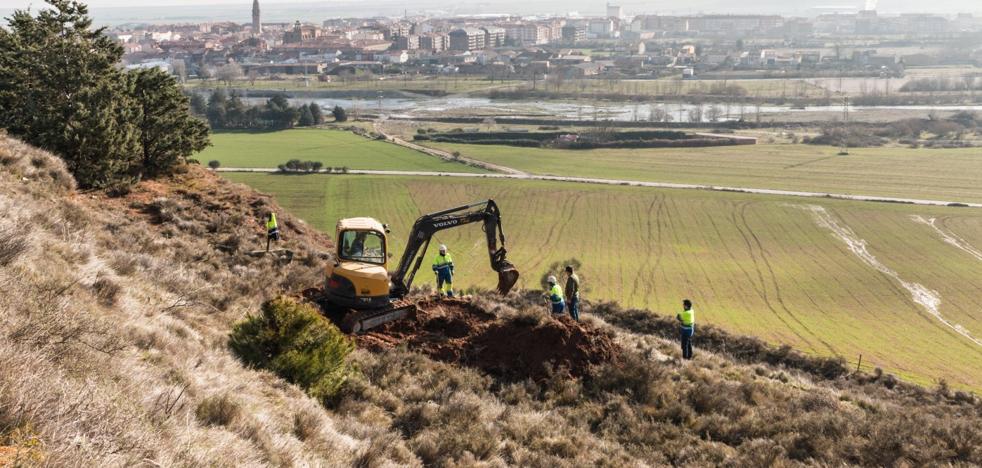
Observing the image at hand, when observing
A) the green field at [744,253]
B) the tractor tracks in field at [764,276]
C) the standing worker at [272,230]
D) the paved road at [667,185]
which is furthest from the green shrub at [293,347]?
the paved road at [667,185]

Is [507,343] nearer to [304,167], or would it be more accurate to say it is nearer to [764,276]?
[764,276]

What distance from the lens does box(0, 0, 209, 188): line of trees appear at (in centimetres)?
2358

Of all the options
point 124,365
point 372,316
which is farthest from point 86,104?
point 124,365

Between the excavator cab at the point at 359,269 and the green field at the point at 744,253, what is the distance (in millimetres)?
19448

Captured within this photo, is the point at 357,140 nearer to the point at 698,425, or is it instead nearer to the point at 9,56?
the point at 9,56

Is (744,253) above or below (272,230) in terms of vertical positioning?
below

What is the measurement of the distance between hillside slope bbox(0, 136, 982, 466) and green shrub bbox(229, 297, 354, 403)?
0.33m

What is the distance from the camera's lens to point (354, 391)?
11695mm

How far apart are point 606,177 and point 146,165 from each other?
160 ft

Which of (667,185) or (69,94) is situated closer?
(69,94)

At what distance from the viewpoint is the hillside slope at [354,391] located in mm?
6816

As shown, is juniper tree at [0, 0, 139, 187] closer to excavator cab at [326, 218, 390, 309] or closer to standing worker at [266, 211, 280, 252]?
standing worker at [266, 211, 280, 252]

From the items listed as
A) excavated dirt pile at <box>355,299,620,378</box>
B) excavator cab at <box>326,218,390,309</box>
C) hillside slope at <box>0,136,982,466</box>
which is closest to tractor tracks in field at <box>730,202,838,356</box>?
hillside slope at <box>0,136,982,466</box>

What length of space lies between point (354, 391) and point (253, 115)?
93.8m
